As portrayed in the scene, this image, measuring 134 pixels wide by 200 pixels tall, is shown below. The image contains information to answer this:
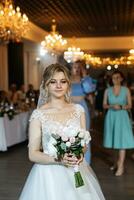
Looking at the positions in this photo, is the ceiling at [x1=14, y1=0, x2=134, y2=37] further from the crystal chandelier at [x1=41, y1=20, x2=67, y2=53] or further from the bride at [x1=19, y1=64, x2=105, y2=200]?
the bride at [x1=19, y1=64, x2=105, y2=200]

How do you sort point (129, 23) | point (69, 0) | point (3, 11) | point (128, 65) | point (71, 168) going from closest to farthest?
1. point (71, 168)
2. point (3, 11)
3. point (69, 0)
4. point (129, 23)
5. point (128, 65)

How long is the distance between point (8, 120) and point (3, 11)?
10.4 ft

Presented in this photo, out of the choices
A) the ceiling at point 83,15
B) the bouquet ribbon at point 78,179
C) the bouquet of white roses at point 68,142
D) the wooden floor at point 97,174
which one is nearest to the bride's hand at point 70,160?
the bouquet of white roses at point 68,142

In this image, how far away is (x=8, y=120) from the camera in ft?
27.7

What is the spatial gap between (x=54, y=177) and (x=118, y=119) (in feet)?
12.6

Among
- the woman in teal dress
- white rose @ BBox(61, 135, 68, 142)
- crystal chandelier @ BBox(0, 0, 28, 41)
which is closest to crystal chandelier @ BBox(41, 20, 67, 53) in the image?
crystal chandelier @ BBox(0, 0, 28, 41)

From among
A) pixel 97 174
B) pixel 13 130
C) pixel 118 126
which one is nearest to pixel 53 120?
pixel 118 126

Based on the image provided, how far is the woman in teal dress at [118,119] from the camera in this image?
6062 millimetres

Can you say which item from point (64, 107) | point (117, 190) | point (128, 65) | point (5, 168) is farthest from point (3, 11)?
point (128, 65)

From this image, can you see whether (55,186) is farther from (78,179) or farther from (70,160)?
(70,160)

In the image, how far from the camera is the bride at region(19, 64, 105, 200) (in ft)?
7.72

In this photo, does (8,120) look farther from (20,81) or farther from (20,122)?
(20,81)

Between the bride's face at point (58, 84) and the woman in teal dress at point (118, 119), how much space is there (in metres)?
3.71

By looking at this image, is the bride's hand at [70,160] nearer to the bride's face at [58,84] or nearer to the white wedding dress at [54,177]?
the white wedding dress at [54,177]
